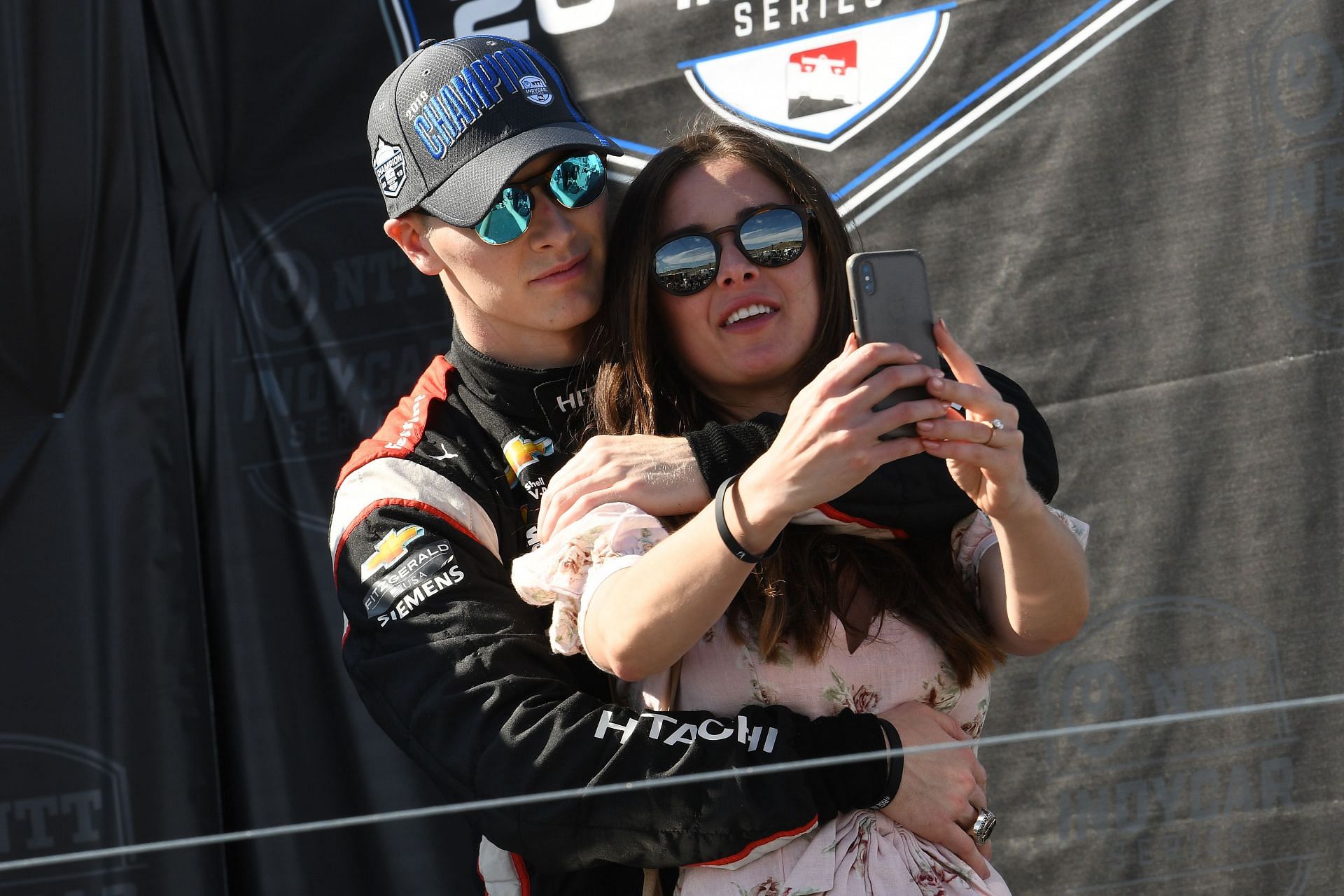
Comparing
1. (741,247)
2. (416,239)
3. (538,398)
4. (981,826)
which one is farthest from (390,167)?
(981,826)

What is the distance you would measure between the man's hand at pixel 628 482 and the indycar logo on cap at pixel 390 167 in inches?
19.4

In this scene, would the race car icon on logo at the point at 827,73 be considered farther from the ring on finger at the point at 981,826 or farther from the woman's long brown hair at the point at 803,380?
the ring on finger at the point at 981,826

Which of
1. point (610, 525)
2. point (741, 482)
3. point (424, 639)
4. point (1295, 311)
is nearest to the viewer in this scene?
point (741, 482)

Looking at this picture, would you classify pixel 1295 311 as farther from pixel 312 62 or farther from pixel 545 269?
pixel 312 62

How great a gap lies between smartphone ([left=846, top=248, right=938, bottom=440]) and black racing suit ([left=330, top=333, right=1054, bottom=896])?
188mm

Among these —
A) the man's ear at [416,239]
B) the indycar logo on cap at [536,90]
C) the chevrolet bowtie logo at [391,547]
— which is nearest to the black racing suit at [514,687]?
the chevrolet bowtie logo at [391,547]

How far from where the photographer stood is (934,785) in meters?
1.24

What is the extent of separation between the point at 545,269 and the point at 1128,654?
116 centimetres

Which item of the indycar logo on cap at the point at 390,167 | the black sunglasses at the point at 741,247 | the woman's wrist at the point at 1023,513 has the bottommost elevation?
the woman's wrist at the point at 1023,513

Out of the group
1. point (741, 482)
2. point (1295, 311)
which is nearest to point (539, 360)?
point (741, 482)

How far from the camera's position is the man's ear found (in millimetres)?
1579

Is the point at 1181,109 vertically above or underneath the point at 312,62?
underneath

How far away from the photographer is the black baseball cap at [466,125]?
146 cm

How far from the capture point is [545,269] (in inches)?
57.9
